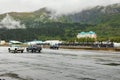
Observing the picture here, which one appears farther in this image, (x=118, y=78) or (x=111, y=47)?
(x=111, y=47)

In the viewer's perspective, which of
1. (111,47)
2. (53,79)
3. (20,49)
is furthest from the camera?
(111,47)

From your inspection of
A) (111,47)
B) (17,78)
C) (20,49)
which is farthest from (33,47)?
(17,78)

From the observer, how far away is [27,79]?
674 inches

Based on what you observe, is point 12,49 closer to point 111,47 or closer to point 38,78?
point 111,47

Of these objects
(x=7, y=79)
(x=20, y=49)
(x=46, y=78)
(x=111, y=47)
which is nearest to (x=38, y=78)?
(x=46, y=78)

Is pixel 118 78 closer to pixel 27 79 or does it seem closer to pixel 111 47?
pixel 27 79

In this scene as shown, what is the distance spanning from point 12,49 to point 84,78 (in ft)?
164

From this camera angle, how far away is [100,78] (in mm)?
17391

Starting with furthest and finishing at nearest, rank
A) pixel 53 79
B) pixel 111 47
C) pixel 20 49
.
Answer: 1. pixel 111 47
2. pixel 20 49
3. pixel 53 79

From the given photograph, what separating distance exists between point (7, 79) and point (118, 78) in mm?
6054

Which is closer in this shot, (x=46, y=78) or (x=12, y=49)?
(x=46, y=78)

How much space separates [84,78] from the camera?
683 inches

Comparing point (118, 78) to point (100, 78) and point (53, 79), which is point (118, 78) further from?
point (53, 79)

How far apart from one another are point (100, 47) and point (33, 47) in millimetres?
21578
